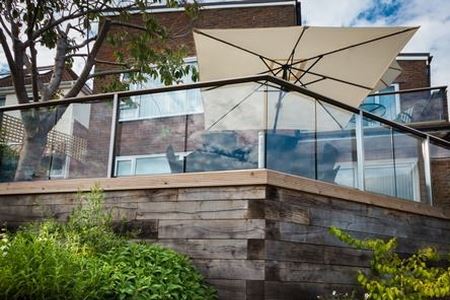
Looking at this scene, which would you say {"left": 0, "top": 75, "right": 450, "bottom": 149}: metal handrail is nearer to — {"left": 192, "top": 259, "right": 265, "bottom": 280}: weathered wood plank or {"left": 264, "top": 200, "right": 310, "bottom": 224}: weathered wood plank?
{"left": 264, "top": 200, "right": 310, "bottom": 224}: weathered wood plank

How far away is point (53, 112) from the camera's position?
20.6 feet

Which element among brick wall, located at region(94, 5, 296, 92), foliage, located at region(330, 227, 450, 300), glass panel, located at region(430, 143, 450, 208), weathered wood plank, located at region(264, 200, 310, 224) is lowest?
foliage, located at region(330, 227, 450, 300)

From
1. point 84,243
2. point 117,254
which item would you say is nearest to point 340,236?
point 117,254

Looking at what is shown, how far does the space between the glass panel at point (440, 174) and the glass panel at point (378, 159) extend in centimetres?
106

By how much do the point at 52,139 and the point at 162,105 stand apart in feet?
5.07

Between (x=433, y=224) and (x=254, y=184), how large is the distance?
3281 millimetres

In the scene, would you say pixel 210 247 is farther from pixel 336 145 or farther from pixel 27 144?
pixel 27 144

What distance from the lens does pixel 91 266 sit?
13.7 feet

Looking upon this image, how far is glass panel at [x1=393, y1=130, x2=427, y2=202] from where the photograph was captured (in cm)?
659

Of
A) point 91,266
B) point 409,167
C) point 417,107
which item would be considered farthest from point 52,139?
point 417,107

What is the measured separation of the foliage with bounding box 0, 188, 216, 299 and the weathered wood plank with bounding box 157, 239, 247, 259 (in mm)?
161

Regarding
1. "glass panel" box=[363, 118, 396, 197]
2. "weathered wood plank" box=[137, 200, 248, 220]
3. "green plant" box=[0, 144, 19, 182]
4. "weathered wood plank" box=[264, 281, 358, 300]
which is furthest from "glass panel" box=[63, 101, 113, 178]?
"glass panel" box=[363, 118, 396, 197]

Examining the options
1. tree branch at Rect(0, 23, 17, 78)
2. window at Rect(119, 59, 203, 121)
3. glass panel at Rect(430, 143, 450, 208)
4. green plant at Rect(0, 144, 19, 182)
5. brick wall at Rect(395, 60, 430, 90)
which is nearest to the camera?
window at Rect(119, 59, 203, 121)

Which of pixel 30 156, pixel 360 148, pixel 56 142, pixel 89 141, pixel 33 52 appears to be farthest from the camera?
pixel 33 52
